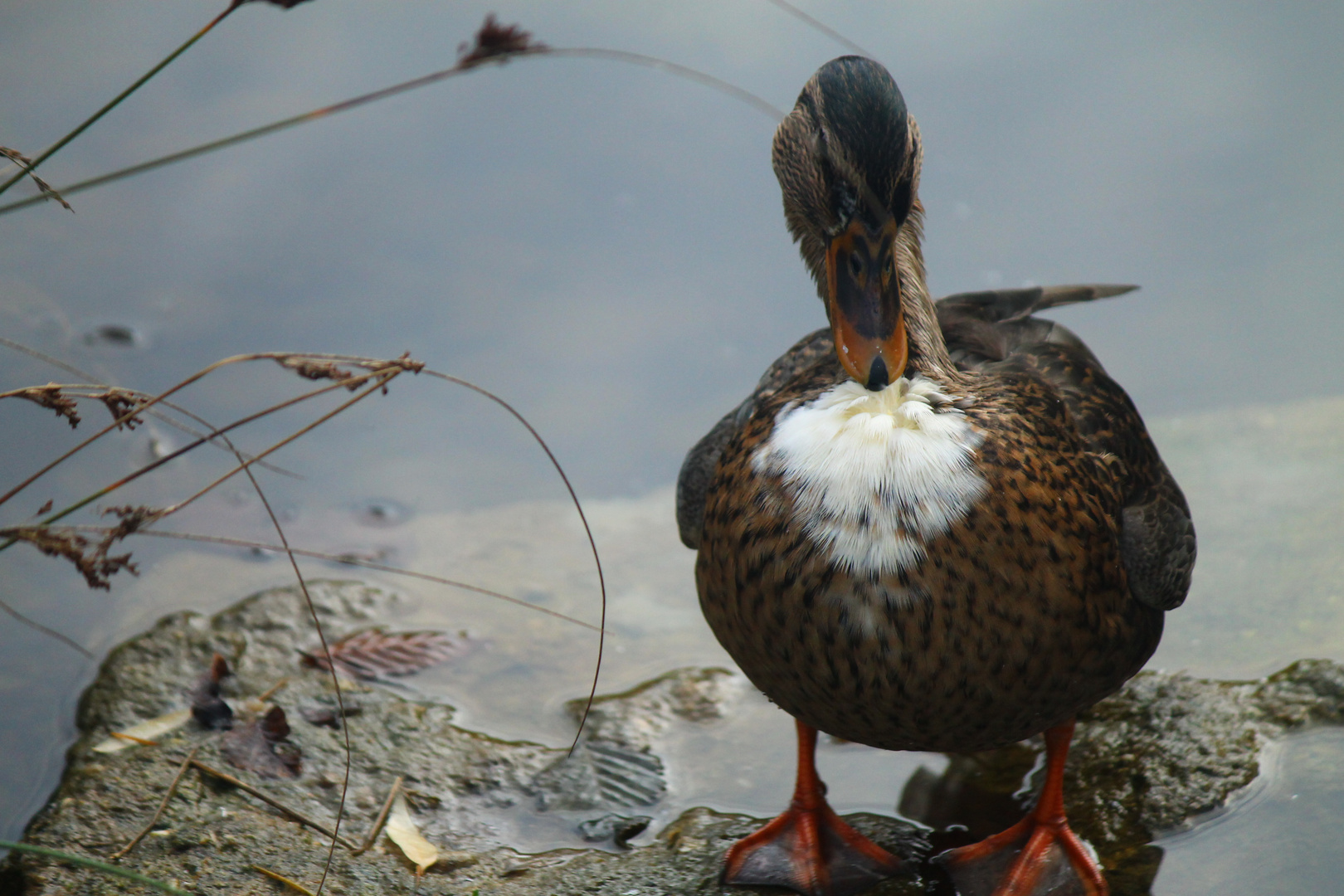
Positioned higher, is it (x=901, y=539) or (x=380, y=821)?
(x=901, y=539)

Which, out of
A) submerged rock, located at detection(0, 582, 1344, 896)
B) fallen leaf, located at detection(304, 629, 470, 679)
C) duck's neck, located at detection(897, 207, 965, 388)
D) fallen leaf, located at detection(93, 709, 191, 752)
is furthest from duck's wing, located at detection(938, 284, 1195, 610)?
fallen leaf, located at detection(93, 709, 191, 752)

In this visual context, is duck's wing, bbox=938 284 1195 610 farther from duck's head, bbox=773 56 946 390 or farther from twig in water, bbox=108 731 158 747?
twig in water, bbox=108 731 158 747

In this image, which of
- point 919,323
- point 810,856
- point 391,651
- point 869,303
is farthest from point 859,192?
point 391,651

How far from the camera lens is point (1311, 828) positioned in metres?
2.74

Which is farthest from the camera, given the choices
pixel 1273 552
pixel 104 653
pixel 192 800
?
pixel 1273 552

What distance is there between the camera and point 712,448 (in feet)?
10.1

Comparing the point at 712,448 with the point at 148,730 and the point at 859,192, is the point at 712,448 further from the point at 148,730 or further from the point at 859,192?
the point at 148,730

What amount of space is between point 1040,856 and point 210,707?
209 centimetres

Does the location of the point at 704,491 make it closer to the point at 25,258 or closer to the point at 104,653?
the point at 104,653

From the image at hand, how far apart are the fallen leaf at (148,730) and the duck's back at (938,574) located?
1.48 m

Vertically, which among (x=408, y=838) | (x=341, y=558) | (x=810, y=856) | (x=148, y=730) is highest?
(x=341, y=558)

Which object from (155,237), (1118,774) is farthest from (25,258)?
(1118,774)

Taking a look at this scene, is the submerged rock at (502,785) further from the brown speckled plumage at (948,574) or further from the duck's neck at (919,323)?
the duck's neck at (919,323)

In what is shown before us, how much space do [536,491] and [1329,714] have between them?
2763 mm
